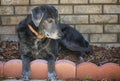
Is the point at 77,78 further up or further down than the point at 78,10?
further down

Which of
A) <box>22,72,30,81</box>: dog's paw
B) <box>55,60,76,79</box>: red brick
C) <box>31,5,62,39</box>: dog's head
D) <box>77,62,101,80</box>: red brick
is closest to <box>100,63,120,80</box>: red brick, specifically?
<box>77,62,101,80</box>: red brick

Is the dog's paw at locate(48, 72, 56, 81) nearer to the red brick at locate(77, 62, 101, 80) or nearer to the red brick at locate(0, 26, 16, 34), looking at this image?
the red brick at locate(77, 62, 101, 80)

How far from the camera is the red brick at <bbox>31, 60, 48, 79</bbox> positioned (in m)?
4.05

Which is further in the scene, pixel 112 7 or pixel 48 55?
pixel 112 7

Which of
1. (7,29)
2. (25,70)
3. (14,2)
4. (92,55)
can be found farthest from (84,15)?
(25,70)

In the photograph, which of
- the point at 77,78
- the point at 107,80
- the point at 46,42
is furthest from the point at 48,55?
the point at 107,80

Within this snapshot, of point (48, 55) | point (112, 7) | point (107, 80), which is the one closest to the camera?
point (107, 80)

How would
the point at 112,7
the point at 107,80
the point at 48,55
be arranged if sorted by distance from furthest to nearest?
1. the point at 112,7
2. the point at 48,55
3. the point at 107,80

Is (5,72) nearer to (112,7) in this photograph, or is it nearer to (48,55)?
(48,55)

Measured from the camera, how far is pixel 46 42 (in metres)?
4.29

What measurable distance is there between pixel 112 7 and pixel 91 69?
155 cm

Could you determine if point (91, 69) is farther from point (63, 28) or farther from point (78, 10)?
point (78, 10)

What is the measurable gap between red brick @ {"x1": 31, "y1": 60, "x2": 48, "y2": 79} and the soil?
52cm

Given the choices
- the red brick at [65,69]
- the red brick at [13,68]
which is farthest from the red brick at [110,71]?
the red brick at [13,68]
